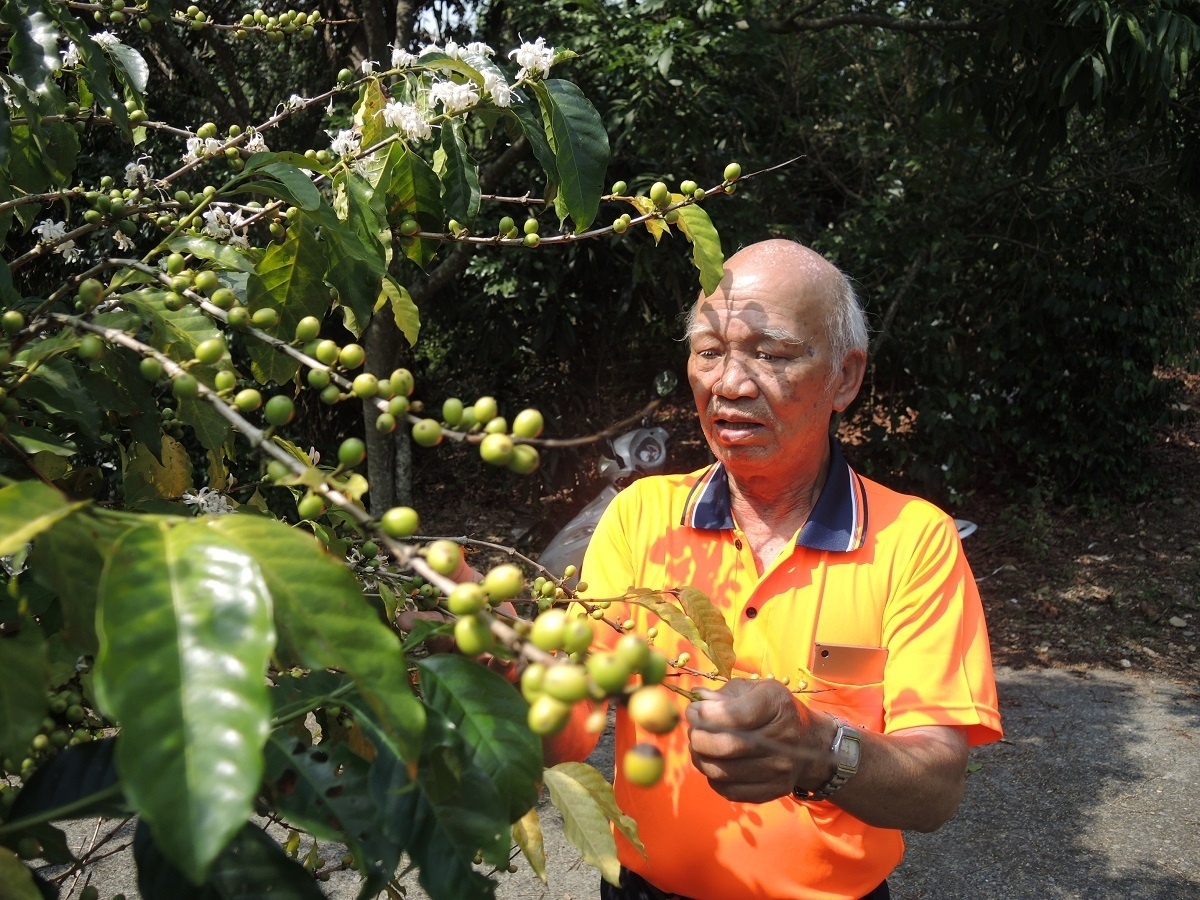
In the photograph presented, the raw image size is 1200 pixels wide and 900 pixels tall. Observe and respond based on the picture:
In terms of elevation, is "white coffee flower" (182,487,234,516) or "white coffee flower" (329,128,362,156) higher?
"white coffee flower" (329,128,362,156)

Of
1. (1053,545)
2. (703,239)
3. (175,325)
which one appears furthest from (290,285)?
(1053,545)

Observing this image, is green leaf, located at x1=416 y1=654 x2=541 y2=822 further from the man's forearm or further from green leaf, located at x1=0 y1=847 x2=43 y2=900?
the man's forearm

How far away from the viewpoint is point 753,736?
51.9 inches

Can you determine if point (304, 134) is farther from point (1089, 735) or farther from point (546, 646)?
point (546, 646)

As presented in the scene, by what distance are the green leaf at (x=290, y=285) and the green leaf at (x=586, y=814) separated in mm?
661

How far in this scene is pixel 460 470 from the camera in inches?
369

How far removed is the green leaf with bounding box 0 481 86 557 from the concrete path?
3.65 meters

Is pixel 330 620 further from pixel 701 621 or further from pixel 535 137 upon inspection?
pixel 535 137

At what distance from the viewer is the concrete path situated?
4195 millimetres

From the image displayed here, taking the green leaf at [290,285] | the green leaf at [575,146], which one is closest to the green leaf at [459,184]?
the green leaf at [575,146]

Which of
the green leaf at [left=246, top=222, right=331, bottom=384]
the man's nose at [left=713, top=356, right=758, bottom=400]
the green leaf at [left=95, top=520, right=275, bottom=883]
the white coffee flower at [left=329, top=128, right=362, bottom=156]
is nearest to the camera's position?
the green leaf at [left=95, top=520, right=275, bottom=883]

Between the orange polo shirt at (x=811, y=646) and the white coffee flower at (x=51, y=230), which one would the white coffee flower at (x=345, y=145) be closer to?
the white coffee flower at (x=51, y=230)

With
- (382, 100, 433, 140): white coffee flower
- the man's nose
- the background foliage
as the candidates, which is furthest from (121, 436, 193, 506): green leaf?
the man's nose

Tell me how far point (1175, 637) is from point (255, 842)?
773 centimetres
